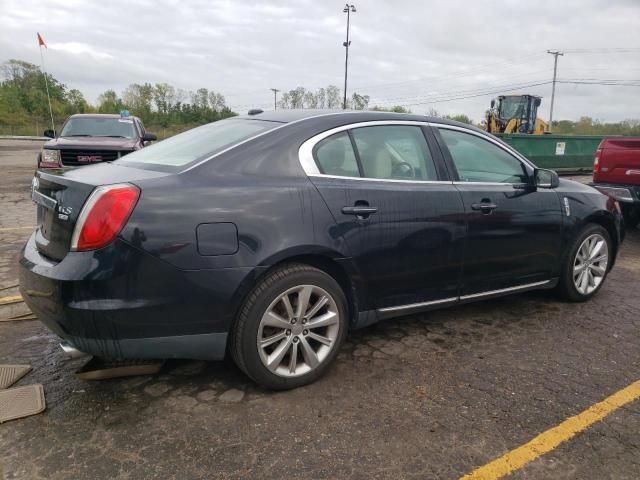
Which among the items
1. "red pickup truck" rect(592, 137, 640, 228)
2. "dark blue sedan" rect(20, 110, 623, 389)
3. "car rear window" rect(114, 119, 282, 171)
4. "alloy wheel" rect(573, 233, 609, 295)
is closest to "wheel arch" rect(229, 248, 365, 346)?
Answer: "dark blue sedan" rect(20, 110, 623, 389)

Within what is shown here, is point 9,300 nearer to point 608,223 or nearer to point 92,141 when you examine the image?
point 608,223

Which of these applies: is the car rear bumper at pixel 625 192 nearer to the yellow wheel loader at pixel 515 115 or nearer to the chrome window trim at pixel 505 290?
the chrome window trim at pixel 505 290

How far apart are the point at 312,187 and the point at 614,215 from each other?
10.6 ft

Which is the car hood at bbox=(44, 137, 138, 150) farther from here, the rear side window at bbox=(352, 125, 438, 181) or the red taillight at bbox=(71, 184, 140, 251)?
the red taillight at bbox=(71, 184, 140, 251)

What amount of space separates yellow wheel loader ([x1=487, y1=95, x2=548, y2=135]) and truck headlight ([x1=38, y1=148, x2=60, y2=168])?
20479 mm

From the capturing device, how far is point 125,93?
83.4m

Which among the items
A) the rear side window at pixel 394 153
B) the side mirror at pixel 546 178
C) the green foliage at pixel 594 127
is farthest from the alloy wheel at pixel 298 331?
the green foliage at pixel 594 127

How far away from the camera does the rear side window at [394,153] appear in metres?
3.12

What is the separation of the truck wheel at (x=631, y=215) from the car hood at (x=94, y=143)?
7.87 m

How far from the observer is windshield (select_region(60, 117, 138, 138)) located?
959 centimetres

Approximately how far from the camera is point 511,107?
83.8 ft

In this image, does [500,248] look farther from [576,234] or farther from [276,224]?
[276,224]

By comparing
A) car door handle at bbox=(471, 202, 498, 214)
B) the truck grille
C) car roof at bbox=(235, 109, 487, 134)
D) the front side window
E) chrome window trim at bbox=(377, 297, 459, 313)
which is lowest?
chrome window trim at bbox=(377, 297, 459, 313)

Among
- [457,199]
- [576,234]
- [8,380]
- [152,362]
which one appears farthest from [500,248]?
[8,380]
